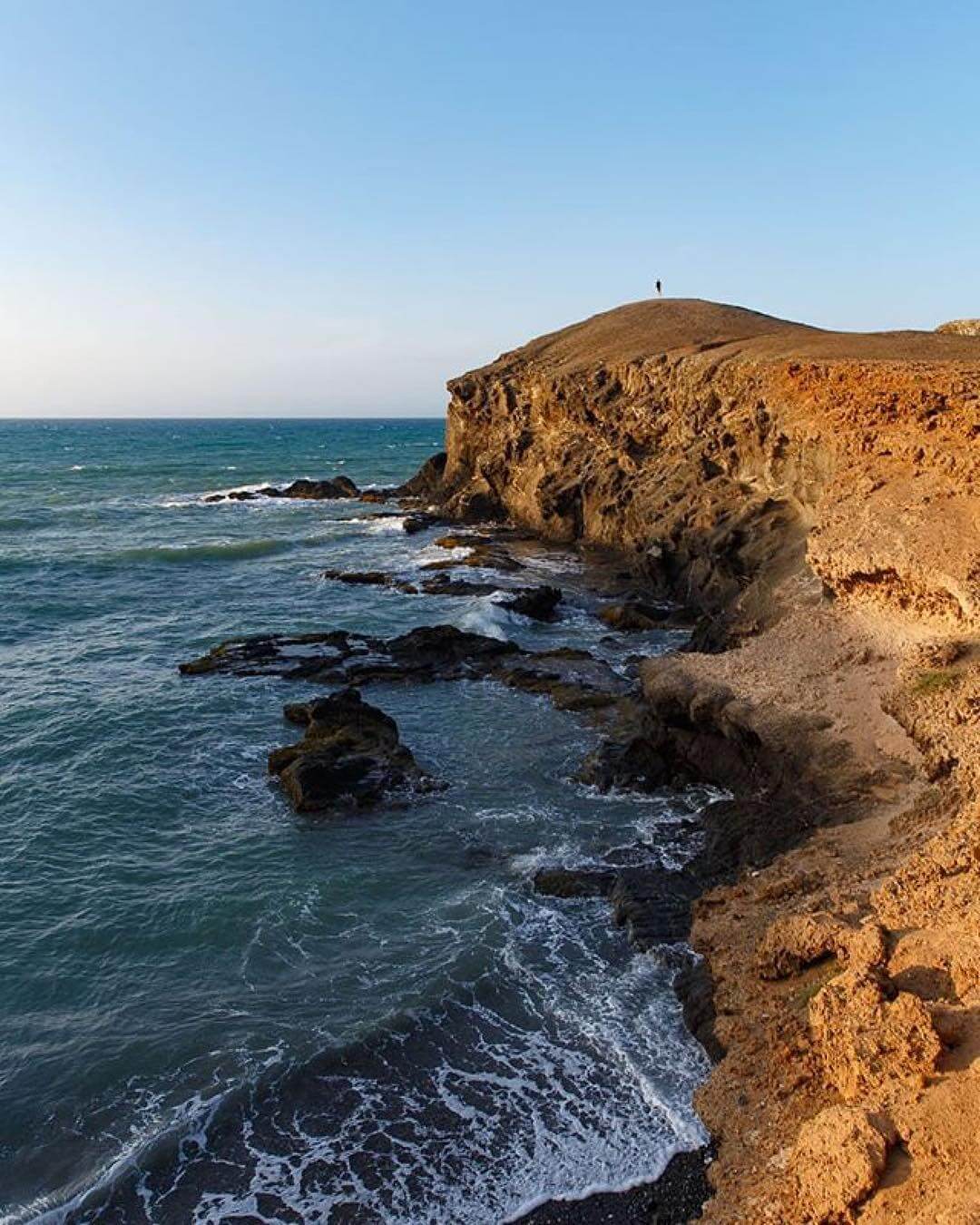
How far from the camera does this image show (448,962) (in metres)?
13.9

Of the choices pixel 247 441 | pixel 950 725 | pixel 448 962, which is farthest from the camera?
pixel 247 441

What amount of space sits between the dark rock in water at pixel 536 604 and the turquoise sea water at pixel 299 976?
7327mm

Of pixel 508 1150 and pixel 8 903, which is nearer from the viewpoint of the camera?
pixel 508 1150

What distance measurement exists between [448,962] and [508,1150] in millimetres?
3606

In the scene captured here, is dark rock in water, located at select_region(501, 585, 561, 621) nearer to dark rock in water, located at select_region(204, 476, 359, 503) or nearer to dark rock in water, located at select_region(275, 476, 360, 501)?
dark rock in water, located at select_region(204, 476, 359, 503)

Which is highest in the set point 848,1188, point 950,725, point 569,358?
point 569,358

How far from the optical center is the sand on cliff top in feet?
111

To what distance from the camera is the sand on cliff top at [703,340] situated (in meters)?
34.0

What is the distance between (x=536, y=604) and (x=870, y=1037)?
24.7 m

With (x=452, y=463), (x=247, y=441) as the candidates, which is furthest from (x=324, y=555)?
(x=247, y=441)

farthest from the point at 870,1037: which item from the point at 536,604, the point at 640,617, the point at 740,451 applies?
the point at 740,451

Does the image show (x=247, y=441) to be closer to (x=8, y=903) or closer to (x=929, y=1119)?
(x=8, y=903)

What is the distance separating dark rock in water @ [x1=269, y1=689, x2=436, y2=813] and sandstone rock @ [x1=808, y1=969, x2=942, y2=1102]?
36.6ft

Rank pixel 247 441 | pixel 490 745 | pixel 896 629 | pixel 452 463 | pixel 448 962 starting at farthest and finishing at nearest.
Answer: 1. pixel 247 441
2. pixel 452 463
3. pixel 490 745
4. pixel 896 629
5. pixel 448 962
